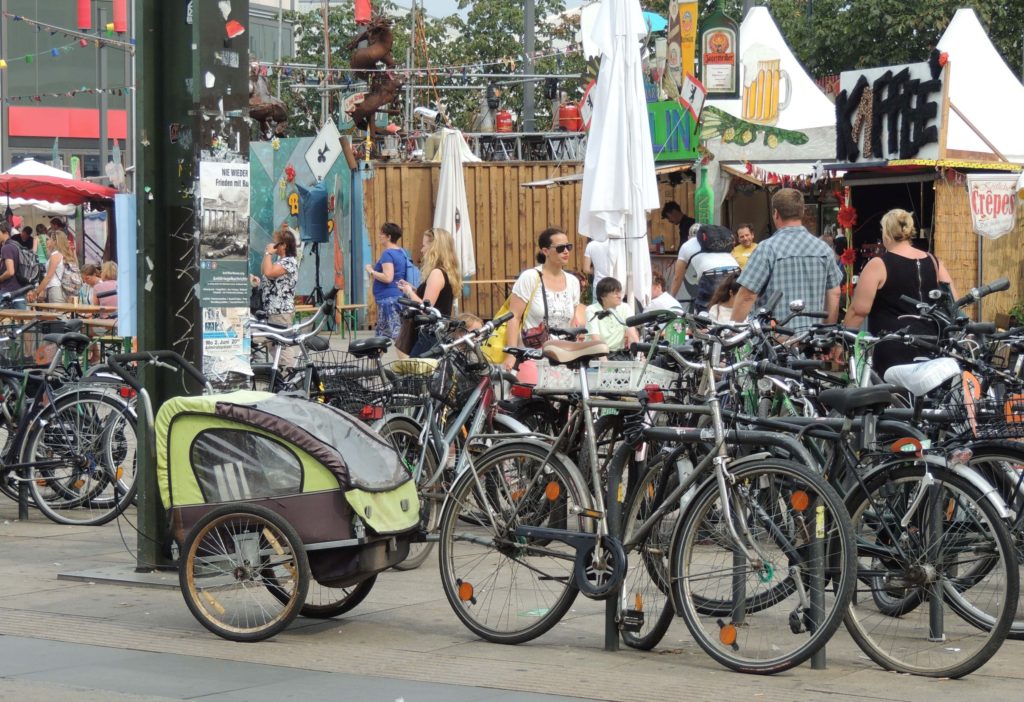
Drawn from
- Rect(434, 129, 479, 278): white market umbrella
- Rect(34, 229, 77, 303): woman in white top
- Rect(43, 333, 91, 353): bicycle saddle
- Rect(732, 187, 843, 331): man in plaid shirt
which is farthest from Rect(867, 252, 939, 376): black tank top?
Rect(434, 129, 479, 278): white market umbrella

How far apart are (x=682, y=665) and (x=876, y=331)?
11.4 feet

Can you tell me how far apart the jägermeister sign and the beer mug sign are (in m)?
1.41

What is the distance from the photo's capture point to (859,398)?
19.1 ft

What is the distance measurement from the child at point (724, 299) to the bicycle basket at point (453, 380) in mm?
2729

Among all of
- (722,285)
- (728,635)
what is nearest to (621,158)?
(722,285)

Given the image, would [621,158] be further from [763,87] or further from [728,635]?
[763,87]

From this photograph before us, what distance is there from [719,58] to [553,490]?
47.3ft

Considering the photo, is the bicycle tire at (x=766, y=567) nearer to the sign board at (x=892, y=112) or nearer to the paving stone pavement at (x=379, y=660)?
the paving stone pavement at (x=379, y=660)

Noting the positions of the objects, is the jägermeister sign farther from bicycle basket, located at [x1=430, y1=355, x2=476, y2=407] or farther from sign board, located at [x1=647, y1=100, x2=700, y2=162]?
bicycle basket, located at [x1=430, y1=355, x2=476, y2=407]

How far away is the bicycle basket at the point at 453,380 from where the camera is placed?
324 inches

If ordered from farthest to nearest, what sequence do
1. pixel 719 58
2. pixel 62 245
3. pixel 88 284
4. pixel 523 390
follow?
1. pixel 62 245
2. pixel 88 284
3. pixel 719 58
4. pixel 523 390

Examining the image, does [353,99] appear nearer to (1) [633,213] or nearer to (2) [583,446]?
(1) [633,213]

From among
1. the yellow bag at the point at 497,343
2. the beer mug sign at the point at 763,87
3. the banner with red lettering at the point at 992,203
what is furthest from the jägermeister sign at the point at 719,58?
the yellow bag at the point at 497,343

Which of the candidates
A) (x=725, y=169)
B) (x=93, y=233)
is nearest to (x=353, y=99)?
(x=93, y=233)
